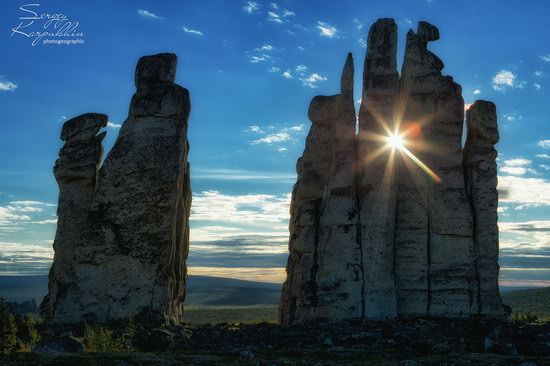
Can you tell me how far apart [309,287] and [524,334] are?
896 centimetres

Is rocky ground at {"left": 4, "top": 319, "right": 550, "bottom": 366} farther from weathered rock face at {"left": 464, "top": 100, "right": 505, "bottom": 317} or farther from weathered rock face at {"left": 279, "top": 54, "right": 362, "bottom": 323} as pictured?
weathered rock face at {"left": 464, "top": 100, "right": 505, "bottom": 317}

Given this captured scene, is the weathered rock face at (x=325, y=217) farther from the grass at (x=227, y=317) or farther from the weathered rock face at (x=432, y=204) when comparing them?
the grass at (x=227, y=317)

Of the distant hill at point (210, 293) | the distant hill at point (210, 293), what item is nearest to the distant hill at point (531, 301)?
the distant hill at point (210, 293)

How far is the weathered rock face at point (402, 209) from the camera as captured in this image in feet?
95.4

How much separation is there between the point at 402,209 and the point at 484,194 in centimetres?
380

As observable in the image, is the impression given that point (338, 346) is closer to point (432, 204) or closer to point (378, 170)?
point (378, 170)

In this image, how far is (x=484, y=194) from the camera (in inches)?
1222

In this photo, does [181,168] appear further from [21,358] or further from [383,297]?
[21,358]

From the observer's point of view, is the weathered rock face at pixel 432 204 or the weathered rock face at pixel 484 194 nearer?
the weathered rock face at pixel 432 204

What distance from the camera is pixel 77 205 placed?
3184cm

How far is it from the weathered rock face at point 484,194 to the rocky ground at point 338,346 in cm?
257

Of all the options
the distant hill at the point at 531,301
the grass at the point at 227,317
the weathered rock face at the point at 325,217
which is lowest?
the grass at the point at 227,317

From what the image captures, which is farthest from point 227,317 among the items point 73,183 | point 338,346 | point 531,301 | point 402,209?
point 338,346

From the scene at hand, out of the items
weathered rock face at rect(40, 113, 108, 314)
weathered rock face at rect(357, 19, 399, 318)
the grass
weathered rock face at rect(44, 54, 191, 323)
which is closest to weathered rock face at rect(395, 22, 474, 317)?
weathered rock face at rect(357, 19, 399, 318)
